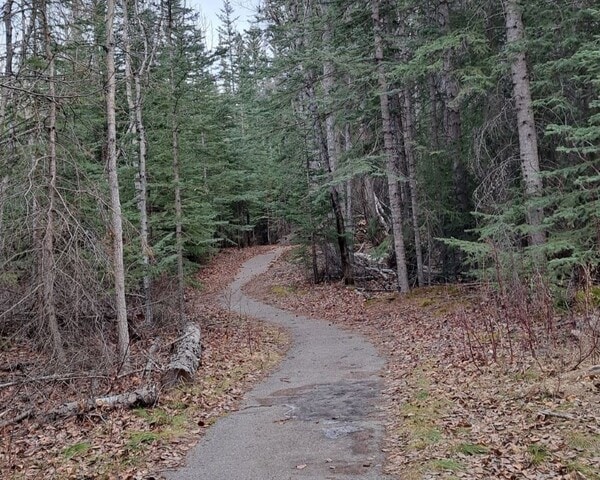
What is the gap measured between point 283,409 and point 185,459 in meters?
1.75

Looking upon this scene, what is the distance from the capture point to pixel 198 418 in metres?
6.95

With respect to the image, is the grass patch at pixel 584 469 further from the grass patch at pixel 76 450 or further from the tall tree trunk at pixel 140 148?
the tall tree trunk at pixel 140 148

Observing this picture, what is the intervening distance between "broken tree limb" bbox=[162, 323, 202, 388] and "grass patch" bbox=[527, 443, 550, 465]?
554 centimetres

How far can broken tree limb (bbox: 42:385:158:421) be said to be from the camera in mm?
7242

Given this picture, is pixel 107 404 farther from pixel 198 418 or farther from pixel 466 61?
pixel 466 61

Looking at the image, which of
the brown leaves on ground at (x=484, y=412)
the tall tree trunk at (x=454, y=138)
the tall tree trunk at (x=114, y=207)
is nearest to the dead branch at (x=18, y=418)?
the tall tree trunk at (x=114, y=207)

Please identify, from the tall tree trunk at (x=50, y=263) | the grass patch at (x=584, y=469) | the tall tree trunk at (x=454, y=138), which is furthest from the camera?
the tall tree trunk at (x=454, y=138)

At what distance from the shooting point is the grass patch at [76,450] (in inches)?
231

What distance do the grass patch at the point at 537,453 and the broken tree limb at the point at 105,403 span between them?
511cm

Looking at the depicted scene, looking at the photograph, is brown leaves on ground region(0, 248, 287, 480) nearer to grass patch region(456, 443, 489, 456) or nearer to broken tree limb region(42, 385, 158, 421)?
broken tree limb region(42, 385, 158, 421)

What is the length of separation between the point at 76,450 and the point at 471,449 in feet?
14.7

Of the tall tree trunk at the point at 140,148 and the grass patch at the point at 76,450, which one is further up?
the tall tree trunk at the point at 140,148

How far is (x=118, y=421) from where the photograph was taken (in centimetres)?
684

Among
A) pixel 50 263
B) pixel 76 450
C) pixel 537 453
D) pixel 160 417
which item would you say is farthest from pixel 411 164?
pixel 76 450
